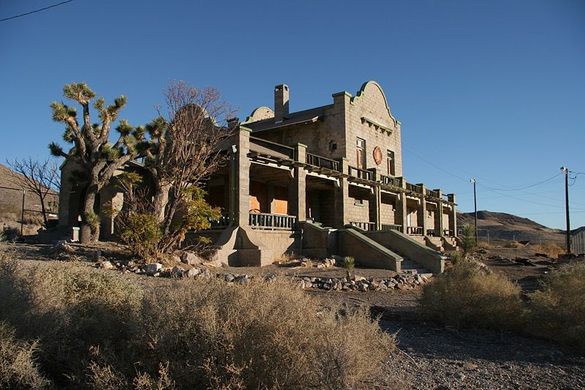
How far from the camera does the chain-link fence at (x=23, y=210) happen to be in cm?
3403

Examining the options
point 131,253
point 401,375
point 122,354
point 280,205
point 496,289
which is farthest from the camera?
point 280,205

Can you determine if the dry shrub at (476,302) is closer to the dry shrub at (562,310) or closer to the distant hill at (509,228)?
the dry shrub at (562,310)

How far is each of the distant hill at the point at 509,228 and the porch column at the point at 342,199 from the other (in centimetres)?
5046

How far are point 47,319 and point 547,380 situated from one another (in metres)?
5.96

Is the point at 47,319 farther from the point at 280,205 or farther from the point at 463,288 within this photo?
the point at 280,205

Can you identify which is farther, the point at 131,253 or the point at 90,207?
the point at 90,207

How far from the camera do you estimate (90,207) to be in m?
19.0

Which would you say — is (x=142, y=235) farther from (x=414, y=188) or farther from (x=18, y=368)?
(x=414, y=188)

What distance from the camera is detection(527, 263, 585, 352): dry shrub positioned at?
25.5 feet

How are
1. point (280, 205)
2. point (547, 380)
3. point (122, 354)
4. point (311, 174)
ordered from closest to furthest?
point (122, 354) → point (547, 380) → point (311, 174) → point (280, 205)

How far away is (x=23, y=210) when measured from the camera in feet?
115

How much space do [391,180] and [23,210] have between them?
26.2 metres

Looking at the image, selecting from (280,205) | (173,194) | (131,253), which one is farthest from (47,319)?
(280,205)

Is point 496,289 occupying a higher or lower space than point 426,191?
lower
